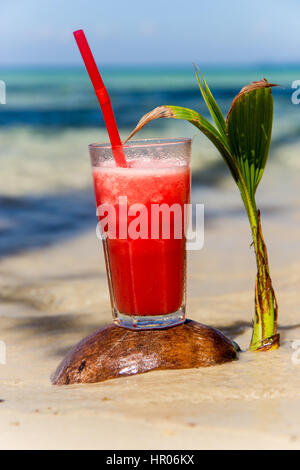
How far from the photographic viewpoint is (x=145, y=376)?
6.31 feet

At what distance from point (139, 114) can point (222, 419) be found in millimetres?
11965

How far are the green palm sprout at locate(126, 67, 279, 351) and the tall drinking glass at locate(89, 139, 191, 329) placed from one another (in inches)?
5.0

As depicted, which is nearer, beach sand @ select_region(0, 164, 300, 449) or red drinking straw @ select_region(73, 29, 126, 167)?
beach sand @ select_region(0, 164, 300, 449)

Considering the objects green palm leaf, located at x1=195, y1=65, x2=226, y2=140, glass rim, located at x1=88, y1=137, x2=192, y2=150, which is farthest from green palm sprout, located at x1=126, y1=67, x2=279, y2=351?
glass rim, located at x1=88, y1=137, x2=192, y2=150

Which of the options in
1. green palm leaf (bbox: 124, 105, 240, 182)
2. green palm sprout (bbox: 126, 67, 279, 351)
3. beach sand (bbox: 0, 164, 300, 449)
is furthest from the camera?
green palm sprout (bbox: 126, 67, 279, 351)

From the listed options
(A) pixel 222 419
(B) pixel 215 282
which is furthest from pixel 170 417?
(B) pixel 215 282

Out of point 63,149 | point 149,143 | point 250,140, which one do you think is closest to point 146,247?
point 149,143

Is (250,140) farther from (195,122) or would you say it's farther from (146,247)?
Result: (146,247)

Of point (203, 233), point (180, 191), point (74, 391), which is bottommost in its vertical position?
point (203, 233)

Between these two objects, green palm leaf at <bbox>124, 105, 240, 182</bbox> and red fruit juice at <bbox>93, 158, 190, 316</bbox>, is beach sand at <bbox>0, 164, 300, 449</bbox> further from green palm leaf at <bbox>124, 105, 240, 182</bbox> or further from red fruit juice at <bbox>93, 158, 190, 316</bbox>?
green palm leaf at <bbox>124, 105, 240, 182</bbox>

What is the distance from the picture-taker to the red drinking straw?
A: 1913 mm

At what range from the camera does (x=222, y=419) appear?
157 centimetres
